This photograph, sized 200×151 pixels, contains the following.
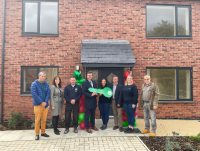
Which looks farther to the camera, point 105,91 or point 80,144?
point 105,91

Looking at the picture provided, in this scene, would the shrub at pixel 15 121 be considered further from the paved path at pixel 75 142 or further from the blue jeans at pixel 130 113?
the blue jeans at pixel 130 113

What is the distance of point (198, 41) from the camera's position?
7.61m

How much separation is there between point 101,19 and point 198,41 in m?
4.76

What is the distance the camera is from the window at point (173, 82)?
7535mm

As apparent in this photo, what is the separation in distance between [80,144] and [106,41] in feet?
14.8

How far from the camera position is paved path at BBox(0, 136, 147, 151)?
13.6 feet

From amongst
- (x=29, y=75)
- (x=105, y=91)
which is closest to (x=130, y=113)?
(x=105, y=91)

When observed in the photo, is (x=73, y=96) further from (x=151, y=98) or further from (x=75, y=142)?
(x=151, y=98)

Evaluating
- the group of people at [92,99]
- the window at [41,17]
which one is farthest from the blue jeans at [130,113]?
the window at [41,17]

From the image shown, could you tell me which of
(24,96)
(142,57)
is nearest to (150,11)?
(142,57)

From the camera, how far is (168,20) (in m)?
7.77

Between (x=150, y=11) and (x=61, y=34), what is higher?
(x=150, y=11)

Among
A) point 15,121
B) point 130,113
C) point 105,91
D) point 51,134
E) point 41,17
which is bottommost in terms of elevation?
point 51,134

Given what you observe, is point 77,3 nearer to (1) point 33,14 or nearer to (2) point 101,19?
(2) point 101,19
